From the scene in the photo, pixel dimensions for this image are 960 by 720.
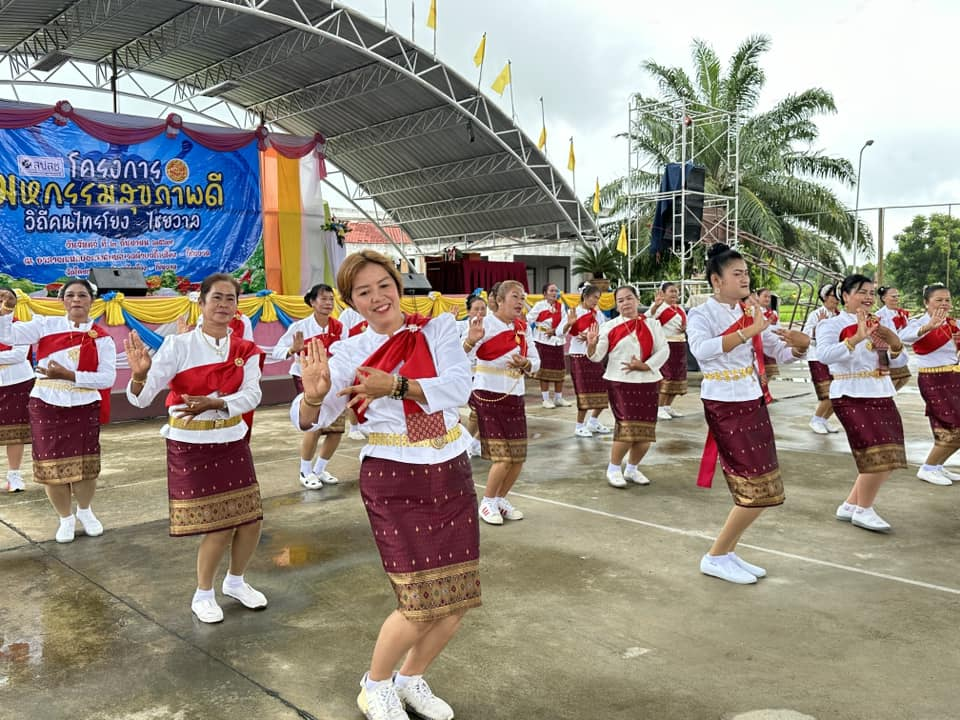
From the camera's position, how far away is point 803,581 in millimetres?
4246

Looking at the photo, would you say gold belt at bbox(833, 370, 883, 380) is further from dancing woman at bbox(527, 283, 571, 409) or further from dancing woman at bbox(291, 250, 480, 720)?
dancing woman at bbox(527, 283, 571, 409)

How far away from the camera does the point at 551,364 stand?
437 inches

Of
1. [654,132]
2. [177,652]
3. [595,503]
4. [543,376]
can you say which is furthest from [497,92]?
[177,652]

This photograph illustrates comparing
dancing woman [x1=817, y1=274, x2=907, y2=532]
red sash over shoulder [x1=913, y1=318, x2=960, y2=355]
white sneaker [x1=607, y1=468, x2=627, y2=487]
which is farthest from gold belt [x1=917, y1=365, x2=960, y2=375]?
white sneaker [x1=607, y1=468, x2=627, y2=487]

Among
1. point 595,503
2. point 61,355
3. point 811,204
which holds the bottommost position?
point 595,503

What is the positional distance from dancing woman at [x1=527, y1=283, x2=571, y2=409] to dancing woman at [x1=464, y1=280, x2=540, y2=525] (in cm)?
476

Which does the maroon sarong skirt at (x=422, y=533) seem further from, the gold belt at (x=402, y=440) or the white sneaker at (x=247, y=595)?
the white sneaker at (x=247, y=595)

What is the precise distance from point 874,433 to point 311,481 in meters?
3.94

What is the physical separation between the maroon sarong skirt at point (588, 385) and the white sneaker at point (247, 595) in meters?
5.24

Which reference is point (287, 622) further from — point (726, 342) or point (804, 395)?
point (804, 395)

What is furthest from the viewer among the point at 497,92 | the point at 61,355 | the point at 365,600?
the point at 497,92

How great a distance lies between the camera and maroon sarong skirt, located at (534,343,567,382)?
1092 centimetres

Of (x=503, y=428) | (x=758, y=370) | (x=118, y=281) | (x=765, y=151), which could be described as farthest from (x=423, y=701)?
(x=765, y=151)

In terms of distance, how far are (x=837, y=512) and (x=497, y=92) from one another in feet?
48.5
